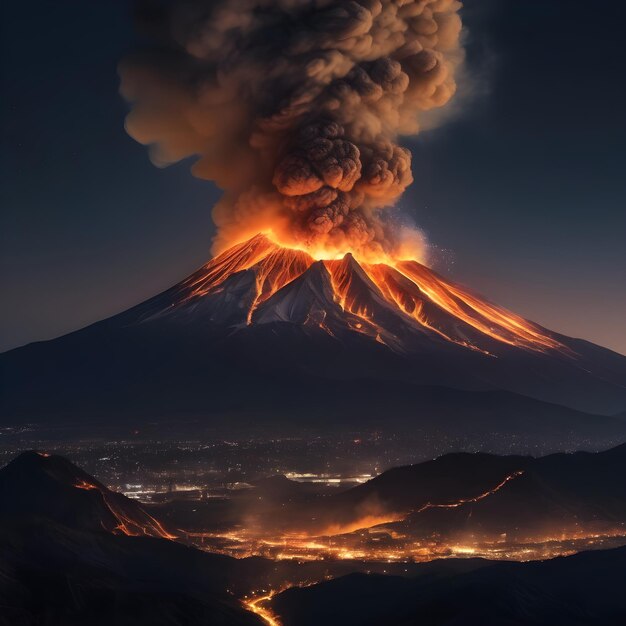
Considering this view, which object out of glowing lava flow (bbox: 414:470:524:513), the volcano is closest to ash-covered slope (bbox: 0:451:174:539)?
glowing lava flow (bbox: 414:470:524:513)

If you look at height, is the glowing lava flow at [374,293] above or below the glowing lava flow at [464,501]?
above

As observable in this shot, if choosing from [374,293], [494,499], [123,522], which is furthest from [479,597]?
[374,293]

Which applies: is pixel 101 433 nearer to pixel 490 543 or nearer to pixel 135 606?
pixel 490 543

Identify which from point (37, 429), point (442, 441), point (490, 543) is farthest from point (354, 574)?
point (37, 429)

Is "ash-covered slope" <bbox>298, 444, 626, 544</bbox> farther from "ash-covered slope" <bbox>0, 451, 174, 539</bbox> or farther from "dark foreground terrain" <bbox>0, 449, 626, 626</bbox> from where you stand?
"ash-covered slope" <bbox>0, 451, 174, 539</bbox>

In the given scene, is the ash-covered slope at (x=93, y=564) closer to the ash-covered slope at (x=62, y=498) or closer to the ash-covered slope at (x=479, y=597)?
the ash-covered slope at (x=62, y=498)

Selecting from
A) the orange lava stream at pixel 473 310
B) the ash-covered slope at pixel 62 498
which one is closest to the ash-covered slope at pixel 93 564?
the ash-covered slope at pixel 62 498

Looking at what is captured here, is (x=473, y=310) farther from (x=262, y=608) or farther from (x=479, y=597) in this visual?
(x=479, y=597)
